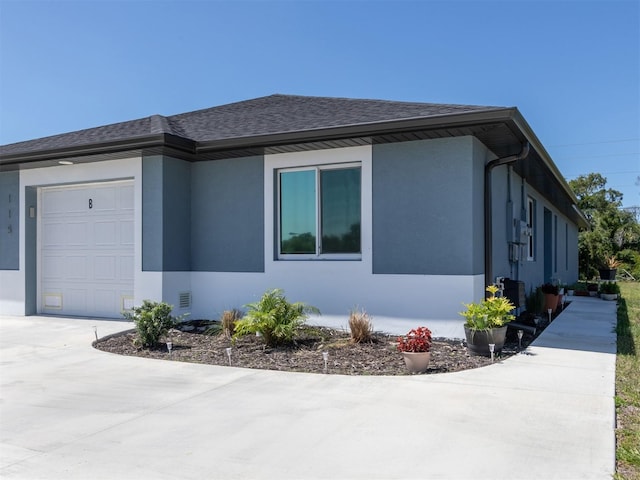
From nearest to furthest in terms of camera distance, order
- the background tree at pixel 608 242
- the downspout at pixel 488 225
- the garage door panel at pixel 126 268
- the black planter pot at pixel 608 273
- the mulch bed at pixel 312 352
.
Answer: the mulch bed at pixel 312 352 → the downspout at pixel 488 225 → the garage door panel at pixel 126 268 → the black planter pot at pixel 608 273 → the background tree at pixel 608 242

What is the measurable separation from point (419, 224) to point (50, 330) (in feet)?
21.9

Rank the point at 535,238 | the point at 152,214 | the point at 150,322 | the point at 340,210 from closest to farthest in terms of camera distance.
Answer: the point at 150,322, the point at 340,210, the point at 152,214, the point at 535,238

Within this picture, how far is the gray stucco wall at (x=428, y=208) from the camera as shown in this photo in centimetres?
751

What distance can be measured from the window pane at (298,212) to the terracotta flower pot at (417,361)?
3.41 meters

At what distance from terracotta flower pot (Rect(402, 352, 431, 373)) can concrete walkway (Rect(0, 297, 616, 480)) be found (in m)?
0.24

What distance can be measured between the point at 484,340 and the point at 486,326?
0.60 feet

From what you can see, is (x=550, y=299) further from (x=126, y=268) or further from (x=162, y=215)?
(x=126, y=268)

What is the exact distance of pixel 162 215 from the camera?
29.8 feet

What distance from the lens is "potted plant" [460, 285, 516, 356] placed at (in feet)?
21.3

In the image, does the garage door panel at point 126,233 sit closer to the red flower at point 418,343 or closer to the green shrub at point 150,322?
the green shrub at point 150,322

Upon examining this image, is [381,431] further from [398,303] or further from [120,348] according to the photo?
[120,348]

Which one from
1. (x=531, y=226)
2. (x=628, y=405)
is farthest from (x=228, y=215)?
(x=531, y=226)

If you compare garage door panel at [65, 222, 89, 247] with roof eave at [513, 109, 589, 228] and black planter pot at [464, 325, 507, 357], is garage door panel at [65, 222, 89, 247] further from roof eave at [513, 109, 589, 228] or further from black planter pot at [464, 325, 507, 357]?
roof eave at [513, 109, 589, 228]

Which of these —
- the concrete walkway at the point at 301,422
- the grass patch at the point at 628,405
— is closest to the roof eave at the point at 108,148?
the concrete walkway at the point at 301,422
